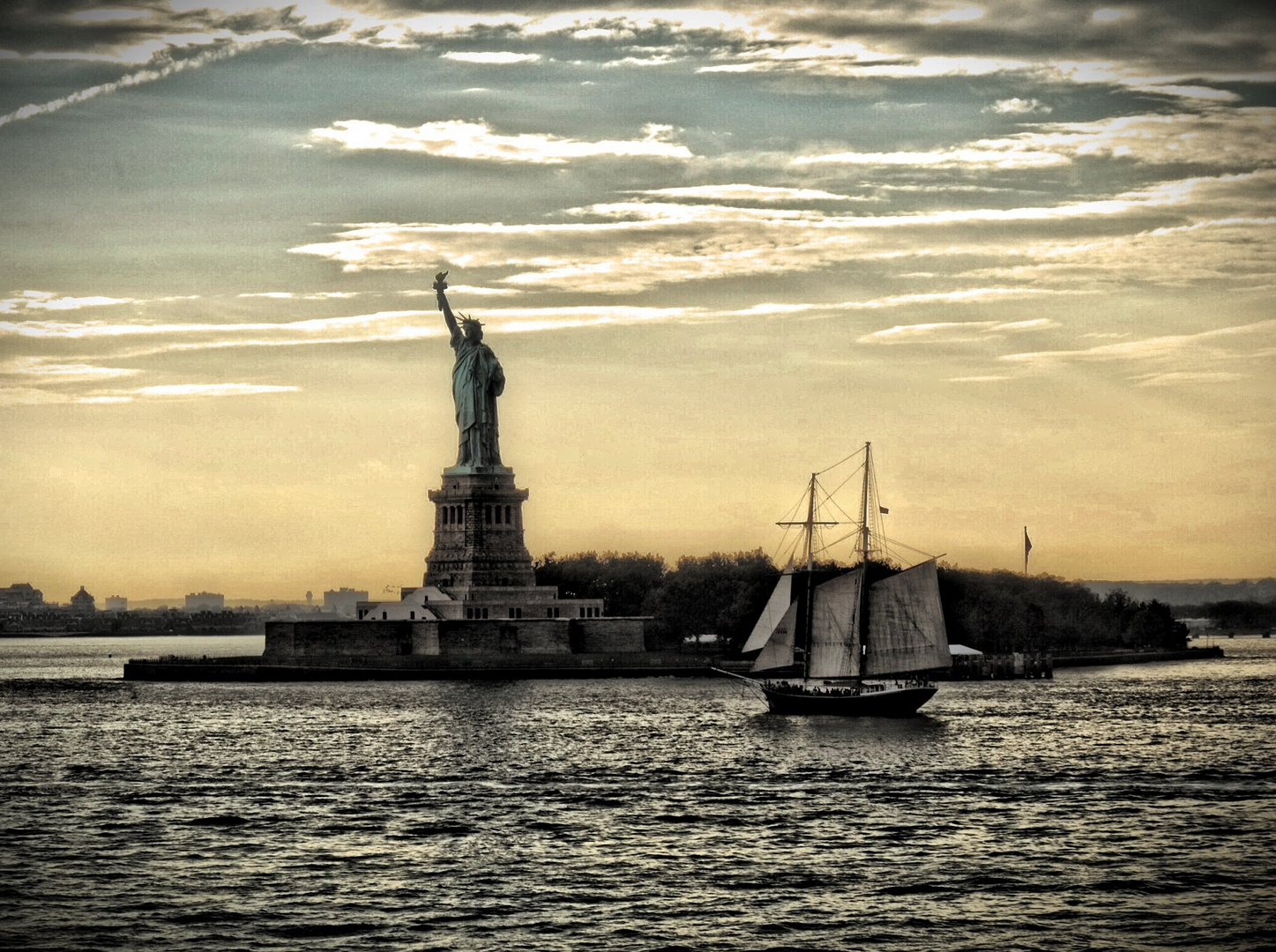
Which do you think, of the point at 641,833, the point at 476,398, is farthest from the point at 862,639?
the point at 476,398

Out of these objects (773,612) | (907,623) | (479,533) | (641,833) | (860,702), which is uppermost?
(479,533)

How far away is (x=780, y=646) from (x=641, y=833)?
42.0 metres

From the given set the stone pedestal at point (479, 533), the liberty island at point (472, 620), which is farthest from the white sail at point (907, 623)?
the stone pedestal at point (479, 533)

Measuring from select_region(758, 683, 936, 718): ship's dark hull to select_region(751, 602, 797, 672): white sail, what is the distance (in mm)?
2528

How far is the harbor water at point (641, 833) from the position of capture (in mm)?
42062

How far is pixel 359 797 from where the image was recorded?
63781mm

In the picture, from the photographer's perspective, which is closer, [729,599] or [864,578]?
[864,578]

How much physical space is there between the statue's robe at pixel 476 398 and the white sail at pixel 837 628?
5633 centimetres

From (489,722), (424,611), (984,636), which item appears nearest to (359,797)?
(489,722)

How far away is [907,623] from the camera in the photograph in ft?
308

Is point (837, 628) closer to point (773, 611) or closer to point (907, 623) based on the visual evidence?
point (907, 623)

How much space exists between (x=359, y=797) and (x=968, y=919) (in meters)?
27.6

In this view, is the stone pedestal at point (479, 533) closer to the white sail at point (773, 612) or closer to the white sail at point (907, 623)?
the white sail at point (773, 612)

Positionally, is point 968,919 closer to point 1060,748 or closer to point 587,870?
point 587,870
